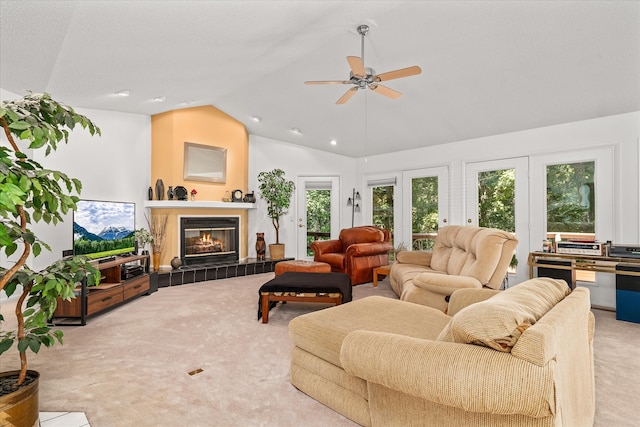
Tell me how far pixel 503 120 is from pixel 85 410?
5068mm

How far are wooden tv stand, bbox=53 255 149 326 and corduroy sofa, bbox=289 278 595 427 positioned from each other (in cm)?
272

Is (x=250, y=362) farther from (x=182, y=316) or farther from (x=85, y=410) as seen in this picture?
(x=182, y=316)

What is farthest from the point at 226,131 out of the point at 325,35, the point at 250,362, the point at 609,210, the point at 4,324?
the point at 609,210

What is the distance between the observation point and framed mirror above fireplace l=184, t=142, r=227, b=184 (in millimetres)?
5633

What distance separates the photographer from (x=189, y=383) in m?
2.10

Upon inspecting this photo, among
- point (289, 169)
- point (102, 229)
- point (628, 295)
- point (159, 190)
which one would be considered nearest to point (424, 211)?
point (289, 169)

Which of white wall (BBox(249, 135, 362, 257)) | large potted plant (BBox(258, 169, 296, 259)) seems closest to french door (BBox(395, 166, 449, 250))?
white wall (BBox(249, 135, 362, 257))

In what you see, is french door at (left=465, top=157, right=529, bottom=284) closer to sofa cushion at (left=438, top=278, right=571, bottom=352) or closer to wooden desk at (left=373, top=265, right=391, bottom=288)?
wooden desk at (left=373, top=265, right=391, bottom=288)

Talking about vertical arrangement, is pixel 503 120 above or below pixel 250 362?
above

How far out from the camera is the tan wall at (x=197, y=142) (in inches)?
215

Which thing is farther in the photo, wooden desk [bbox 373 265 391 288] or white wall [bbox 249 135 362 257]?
white wall [bbox 249 135 362 257]

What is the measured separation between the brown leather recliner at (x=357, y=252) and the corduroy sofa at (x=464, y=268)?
1.08 m

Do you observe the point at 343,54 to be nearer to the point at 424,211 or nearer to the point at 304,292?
the point at 304,292

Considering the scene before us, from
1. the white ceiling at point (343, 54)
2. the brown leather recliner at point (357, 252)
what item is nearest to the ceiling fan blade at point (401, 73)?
the white ceiling at point (343, 54)
